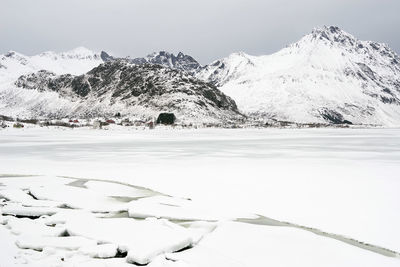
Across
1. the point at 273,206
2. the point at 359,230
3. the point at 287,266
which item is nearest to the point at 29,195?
the point at 273,206

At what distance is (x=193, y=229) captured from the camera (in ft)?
31.2

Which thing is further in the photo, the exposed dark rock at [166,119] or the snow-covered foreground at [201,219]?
the exposed dark rock at [166,119]

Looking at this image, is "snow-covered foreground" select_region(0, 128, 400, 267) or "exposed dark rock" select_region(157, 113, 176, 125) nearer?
"snow-covered foreground" select_region(0, 128, 400, 267)

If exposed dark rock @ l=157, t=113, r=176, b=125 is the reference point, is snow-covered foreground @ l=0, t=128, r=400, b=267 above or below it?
below

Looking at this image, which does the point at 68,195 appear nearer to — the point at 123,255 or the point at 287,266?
the point at 123,255

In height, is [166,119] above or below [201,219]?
above

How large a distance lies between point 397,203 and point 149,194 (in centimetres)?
883

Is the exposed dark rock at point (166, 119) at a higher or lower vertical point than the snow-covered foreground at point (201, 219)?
higher

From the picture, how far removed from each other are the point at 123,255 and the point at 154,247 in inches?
26.5

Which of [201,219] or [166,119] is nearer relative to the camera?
[201,219]

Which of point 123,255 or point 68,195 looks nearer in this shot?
point 123,255

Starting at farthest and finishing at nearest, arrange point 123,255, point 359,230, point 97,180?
1. point 97,180
2. point 359,230
3. point 123,255

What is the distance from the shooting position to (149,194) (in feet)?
46.4

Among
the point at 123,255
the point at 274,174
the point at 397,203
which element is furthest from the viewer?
the point at 274,174
